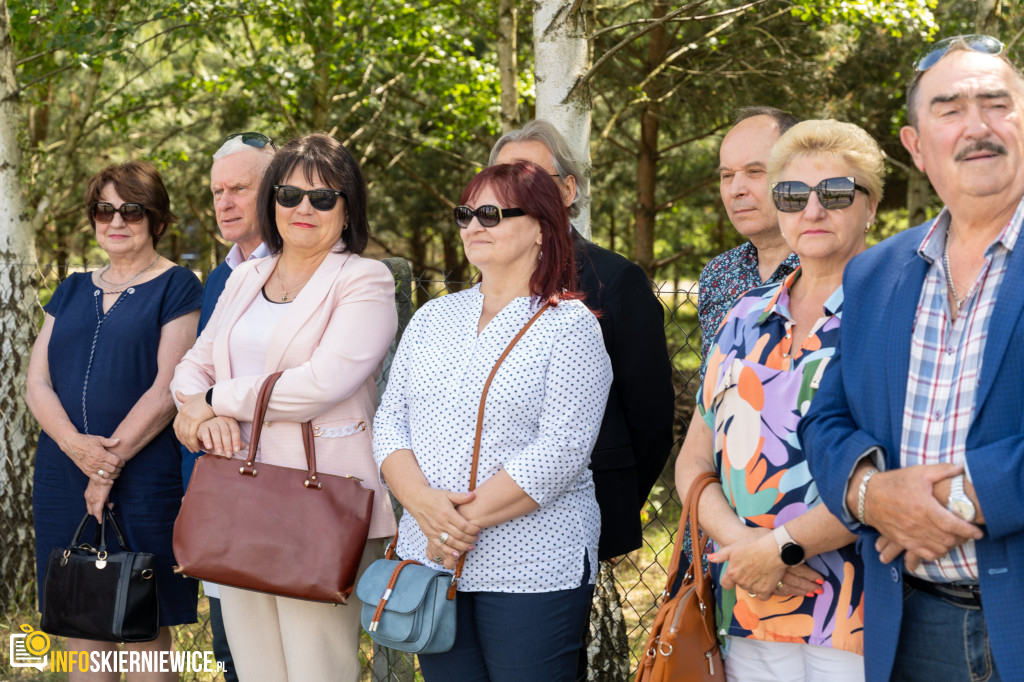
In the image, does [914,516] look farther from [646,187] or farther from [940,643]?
[646,187]

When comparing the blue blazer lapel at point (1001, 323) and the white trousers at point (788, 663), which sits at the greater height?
the blue blazer lapel at point (1001, 323)

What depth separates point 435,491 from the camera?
2.45 meters

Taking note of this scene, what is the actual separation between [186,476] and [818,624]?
7.37 feet

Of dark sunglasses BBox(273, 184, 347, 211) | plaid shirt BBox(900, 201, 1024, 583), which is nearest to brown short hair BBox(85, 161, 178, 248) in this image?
dark sunglasses BBox(273, 184, 347, 211)

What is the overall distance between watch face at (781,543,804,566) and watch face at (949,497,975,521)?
15.1 inches

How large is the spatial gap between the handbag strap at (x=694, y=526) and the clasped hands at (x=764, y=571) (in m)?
0.08

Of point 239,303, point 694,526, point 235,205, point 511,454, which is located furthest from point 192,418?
point 694,526

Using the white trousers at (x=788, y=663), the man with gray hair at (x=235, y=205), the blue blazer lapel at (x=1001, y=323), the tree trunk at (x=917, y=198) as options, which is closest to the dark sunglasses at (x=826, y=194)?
the blue blazer lapel at (x=1001, y=323)

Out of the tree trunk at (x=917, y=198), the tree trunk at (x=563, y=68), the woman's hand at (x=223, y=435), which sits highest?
the tree trunk at (x=917, y=198)

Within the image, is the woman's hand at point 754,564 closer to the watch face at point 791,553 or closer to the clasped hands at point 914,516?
the watch face at point 791,553

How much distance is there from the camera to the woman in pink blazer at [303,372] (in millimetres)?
2857

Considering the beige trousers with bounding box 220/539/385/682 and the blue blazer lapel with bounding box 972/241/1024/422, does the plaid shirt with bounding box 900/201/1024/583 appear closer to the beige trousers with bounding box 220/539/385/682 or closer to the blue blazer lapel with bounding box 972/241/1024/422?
the blue blazer lapel with bounding box 972/241/1024/422

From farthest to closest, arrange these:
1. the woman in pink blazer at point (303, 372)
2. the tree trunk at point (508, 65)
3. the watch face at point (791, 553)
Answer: the tree trunk at point (508, 65) → the woman in pink blazer at point (303, 372) → the watch face at point (791, 553)

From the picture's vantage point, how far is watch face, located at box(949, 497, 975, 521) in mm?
1736
